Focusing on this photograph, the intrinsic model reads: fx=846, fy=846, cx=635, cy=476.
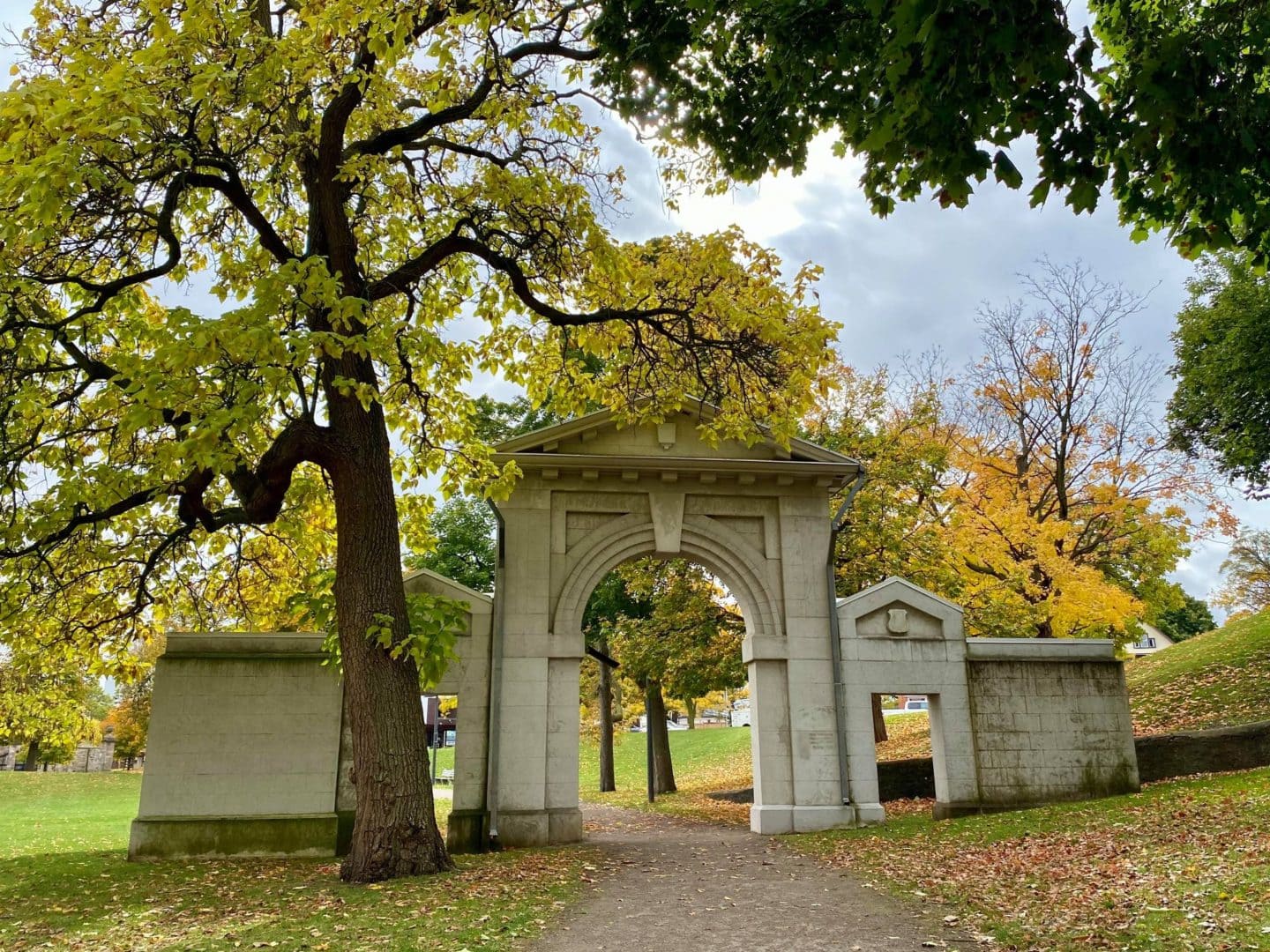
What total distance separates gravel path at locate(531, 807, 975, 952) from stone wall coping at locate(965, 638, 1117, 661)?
450cm

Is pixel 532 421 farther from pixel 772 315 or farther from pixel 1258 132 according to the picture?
pixel 1258 132

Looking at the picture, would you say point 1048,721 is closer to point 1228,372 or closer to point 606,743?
point 1228,372

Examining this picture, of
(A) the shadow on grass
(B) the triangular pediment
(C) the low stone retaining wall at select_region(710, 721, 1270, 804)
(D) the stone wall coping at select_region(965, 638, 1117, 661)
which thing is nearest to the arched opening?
(B) the triangular pediment

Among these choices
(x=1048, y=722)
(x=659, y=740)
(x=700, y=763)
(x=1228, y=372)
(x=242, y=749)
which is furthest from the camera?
(x=700, y=763)

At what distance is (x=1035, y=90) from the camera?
16.2ft

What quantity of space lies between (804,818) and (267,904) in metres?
7.71

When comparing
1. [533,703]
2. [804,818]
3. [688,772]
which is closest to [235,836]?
[533,703]

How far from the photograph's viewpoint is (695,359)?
10906 mm

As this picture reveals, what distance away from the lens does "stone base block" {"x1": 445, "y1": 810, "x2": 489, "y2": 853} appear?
38.5 feet

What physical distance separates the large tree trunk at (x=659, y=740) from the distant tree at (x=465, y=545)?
18.6 ft

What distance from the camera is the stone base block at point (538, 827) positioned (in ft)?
39.2

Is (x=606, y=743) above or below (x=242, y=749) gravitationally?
below

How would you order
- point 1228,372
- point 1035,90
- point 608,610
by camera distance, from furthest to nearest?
1. point 608,610
2. point 1228,372
3. point 1035,90

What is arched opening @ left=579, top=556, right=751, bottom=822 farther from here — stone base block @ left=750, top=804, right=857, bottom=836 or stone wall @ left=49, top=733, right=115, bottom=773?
stone wall @ left=49, top=733, right=115, bottom=773
